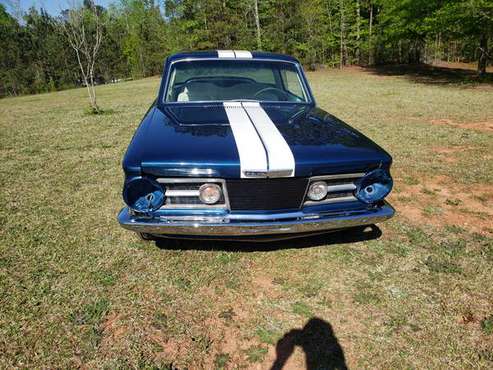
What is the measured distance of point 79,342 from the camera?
1.95m

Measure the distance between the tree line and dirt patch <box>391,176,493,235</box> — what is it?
45.5 feet

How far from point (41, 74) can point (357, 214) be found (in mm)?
50628

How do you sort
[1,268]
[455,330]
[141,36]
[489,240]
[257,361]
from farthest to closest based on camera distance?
[141,36] < [489,240] < [1,268] < [455,330] < [257,361]

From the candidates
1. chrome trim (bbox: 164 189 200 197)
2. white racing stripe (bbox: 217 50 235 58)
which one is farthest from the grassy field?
white racing stripe (bbox: 217 50 235 58)

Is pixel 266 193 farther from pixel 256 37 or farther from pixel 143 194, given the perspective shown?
pixel 256 37

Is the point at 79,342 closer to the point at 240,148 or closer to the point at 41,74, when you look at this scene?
the point at 240,148

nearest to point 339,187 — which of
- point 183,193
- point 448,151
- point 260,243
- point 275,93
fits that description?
point 260,243

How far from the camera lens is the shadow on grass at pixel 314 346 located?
1.82 m

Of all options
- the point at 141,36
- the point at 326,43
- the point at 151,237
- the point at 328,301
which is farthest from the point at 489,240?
the point at 141,36

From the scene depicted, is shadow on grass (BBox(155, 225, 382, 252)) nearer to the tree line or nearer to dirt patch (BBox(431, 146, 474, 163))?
dirt patch (BBox(431, 146, 474, 163))

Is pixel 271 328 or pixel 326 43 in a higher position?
pixel 326 43

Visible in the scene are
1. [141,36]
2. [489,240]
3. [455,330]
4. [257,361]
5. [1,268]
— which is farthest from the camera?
[141,36]

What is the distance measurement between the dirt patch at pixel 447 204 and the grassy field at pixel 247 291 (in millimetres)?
21

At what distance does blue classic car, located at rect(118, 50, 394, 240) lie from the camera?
6.56 feet
